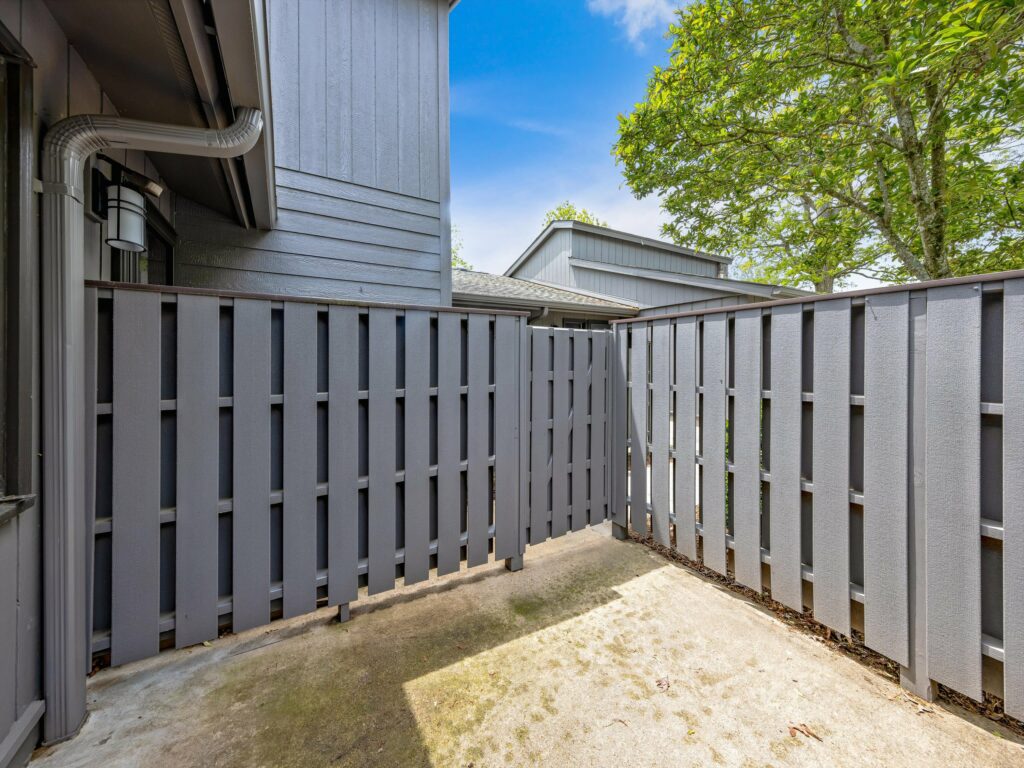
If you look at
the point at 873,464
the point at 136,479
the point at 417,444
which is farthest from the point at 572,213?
the point at 136,479

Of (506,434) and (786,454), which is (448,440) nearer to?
(506,434)

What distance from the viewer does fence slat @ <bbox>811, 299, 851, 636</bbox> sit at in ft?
6.51

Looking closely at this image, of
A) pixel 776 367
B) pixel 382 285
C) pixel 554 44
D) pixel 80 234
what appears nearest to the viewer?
pixel 80 234

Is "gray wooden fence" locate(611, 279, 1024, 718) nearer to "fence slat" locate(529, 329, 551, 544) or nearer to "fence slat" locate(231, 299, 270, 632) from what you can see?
"fence slat" locate(529, 329, 551, 544)

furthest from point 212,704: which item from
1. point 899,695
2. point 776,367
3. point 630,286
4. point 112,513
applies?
point 630,286

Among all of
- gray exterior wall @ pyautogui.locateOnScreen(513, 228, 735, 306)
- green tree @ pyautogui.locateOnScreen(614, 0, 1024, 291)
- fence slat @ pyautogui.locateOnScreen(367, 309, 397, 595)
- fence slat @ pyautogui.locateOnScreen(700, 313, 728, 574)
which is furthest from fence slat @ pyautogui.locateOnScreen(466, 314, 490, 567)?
gray exterior wall @ pyautogui.locateOnScreen(513, 228, 735, 306)

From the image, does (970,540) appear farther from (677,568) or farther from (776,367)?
(677,568)

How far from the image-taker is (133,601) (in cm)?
173

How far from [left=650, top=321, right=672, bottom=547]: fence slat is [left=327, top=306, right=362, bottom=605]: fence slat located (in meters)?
2.20

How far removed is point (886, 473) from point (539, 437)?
191 centimetres

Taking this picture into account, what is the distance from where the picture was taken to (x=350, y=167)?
3.82m

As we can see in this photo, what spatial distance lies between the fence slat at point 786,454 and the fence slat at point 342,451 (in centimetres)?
246

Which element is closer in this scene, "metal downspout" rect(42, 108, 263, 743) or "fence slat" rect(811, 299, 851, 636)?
"metal downspout" rect(42, 108, 263, 743)

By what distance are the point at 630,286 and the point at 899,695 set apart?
9.36 m
